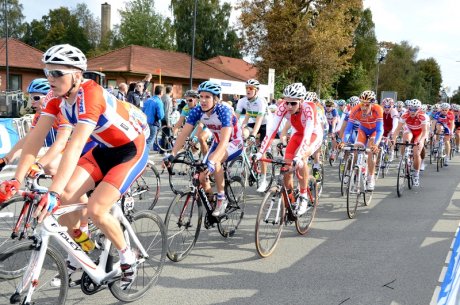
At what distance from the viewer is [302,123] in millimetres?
6621

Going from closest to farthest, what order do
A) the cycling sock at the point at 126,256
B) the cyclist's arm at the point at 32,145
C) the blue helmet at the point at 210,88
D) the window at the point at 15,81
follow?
the cyclist's arm at the point at 32,145 < the cycling sock at the point at 126,256 < the blue helmet at the point at 210,88 < the window at the point at 15,81

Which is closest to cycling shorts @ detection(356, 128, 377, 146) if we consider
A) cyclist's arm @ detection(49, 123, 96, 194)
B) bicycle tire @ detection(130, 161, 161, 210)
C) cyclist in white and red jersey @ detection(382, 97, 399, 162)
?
cyclist in white and red jersey @ detection(382, 97, 399, 162)

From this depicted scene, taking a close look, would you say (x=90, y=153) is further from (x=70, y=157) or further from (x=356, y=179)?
(x=356, y=179)

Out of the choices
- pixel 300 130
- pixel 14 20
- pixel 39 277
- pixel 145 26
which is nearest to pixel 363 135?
pixel 300 130

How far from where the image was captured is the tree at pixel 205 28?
60381mm

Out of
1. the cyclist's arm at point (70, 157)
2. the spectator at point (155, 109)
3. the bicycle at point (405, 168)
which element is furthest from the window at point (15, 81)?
the cyclist's arm at point (70, 157)

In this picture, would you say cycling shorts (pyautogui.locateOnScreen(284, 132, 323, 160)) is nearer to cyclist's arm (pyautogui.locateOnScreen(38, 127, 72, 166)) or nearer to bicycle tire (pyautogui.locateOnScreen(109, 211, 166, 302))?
bicycle tire (pyautogui.locateOnScreen(109, 211, 166, 302))

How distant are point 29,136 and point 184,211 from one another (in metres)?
2.02

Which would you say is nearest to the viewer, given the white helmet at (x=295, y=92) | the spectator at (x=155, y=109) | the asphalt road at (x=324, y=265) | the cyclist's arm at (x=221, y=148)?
the asphalt road at (x=324, y=265)

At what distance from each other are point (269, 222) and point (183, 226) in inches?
41.5

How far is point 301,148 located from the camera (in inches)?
233

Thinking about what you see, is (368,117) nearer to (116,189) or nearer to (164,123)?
(116,189)

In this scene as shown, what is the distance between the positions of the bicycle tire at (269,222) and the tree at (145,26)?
60915 millimetres

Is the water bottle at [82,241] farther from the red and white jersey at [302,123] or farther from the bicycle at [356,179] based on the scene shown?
the bicycle at [356,179]
